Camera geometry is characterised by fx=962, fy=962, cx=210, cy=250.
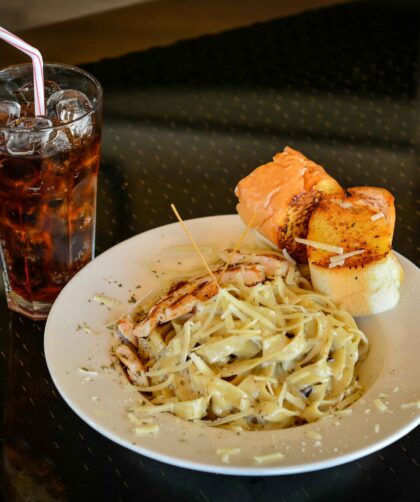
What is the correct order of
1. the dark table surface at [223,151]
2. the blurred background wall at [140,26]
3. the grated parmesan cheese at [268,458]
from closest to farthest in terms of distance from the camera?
the grated parmesan cheese at [268,458]
the dark table surface at [223,151]
the blurred background wall at [140,26]

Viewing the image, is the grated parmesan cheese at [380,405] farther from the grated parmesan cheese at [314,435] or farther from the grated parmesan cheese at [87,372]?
the grated parmesan cheese at [87,372]

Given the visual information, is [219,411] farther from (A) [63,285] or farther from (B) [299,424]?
(A) [63,285]

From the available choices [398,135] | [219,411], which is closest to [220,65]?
[398,135]

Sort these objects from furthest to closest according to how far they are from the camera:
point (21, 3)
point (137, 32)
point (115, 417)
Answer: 1. point (21, 3)
2. point (137, 32)
3. point (115, 417)

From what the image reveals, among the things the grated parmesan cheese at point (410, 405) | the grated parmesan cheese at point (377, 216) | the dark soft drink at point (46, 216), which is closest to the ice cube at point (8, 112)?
the dark soft drink at point (46, 216)

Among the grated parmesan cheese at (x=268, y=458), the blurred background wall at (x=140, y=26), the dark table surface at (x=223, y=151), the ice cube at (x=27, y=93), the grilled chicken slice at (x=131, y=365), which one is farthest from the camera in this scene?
the blurred background wall at (x=140, y=26)

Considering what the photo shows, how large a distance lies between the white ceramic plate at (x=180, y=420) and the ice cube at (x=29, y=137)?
0.26 m

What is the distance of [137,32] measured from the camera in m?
3.25

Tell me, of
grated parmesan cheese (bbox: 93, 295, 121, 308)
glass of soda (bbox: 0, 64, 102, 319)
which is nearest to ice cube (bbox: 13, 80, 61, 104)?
glass of soda (bbox: 0, 64, 102, 319)

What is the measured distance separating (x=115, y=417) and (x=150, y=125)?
3.91 feet

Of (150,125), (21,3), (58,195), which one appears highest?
(58,195)

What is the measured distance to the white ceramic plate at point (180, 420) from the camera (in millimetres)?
1438

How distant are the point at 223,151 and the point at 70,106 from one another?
2.07 feet

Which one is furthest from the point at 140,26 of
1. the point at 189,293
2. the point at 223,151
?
the point at 189,293
